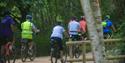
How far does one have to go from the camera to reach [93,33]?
9109 mm

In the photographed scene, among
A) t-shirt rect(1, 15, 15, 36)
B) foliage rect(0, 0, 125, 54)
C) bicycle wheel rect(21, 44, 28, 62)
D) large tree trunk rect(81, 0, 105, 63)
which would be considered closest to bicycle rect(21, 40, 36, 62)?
bicycle wheel rect(21, 44, 28, 62)

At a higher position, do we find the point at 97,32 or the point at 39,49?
the point at 97,32

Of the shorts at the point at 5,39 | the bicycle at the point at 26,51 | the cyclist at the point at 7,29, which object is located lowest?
the bicycle at the point at 26,51

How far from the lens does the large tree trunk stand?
8.97 m

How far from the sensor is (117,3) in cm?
1702

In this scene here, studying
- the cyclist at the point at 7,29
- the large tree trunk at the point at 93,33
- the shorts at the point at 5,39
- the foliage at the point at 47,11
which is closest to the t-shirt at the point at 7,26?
the cyclist at the point at 7,29

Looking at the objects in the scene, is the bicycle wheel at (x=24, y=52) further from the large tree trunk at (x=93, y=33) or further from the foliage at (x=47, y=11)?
the large tree trunk at (x=93, y=33)

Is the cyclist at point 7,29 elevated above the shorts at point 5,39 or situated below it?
above

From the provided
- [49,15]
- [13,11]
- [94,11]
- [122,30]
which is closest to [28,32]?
[122,30]

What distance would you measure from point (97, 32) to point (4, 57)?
24.9 feet

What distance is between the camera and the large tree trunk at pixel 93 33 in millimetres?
8969

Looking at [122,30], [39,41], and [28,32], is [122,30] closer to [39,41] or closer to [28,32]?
[28,32]

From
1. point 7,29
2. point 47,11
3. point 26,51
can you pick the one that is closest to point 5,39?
point 7,29

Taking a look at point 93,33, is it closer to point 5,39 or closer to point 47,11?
point 5,39
